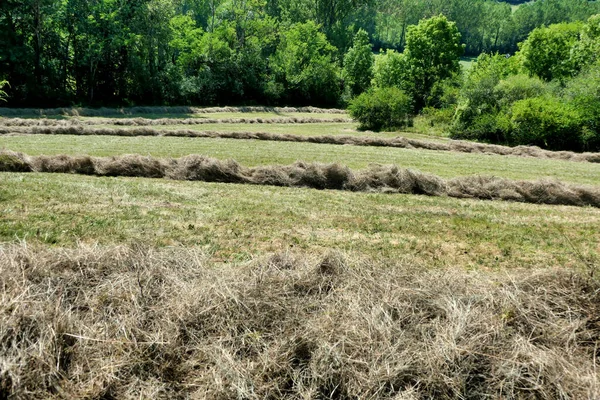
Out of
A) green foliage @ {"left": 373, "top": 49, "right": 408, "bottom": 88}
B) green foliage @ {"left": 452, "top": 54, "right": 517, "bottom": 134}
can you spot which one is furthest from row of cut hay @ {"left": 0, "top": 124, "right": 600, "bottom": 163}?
green foliage @ {"left": 373, "top": 49, "right": 408, "bottom": 88}

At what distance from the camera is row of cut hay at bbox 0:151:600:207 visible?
12.5 m

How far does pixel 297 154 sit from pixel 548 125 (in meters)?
20.6

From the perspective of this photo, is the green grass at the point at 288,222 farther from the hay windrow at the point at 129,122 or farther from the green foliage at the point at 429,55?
the green foliage at the point at 429,55

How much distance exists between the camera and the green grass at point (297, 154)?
16.7 m

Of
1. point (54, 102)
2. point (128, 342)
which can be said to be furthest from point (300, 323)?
point (54, 102)

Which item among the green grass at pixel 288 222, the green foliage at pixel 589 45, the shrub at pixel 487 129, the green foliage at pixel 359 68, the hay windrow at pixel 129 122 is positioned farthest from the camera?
the green foliage at pixel 359 68

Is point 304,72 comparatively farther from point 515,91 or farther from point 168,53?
point 515,91

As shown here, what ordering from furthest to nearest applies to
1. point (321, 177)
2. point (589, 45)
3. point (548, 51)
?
point (548, 51) < point (589, 45) < point (321, 177)

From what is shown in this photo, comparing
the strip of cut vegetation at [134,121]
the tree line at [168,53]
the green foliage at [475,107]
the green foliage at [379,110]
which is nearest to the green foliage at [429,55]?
the strip of cut vegetation at [134,121]

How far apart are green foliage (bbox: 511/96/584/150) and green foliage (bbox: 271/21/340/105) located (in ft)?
110

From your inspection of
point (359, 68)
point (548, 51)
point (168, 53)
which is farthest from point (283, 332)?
point (359, 68)

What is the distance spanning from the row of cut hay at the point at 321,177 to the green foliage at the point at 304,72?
4805cm

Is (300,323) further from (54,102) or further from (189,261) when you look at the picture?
(54,102)

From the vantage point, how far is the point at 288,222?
8734 millimetres
